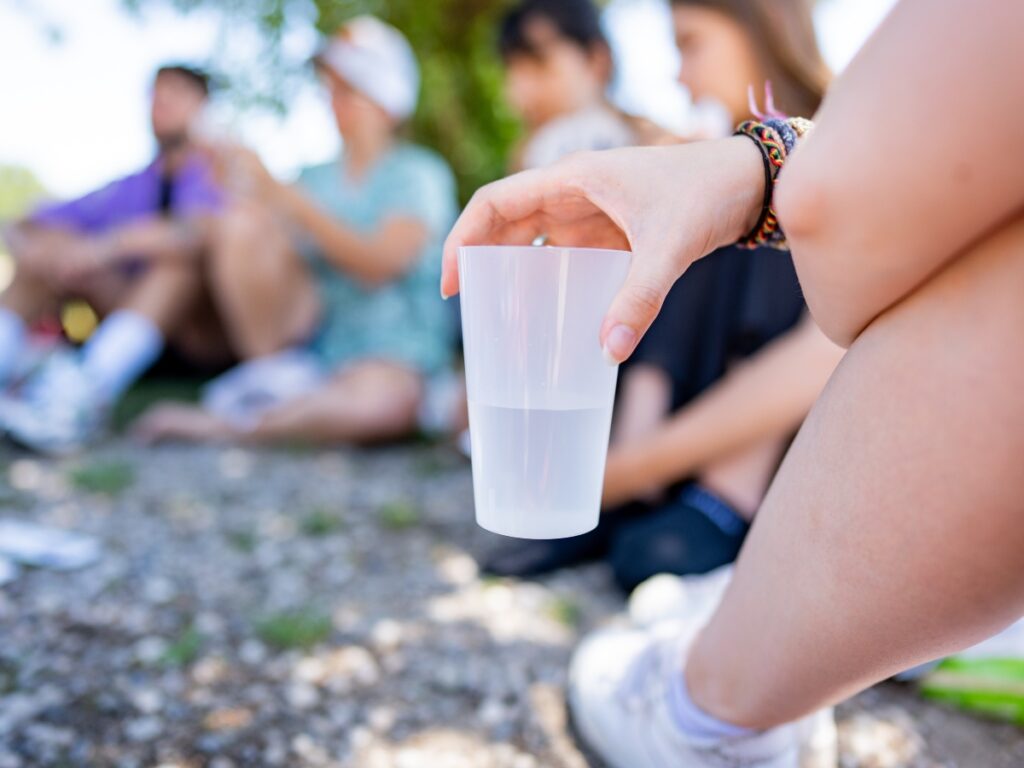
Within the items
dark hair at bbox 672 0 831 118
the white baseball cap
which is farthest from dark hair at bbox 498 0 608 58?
dark hair at bbox 672 0 831 118

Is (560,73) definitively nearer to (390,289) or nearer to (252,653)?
(390,289)

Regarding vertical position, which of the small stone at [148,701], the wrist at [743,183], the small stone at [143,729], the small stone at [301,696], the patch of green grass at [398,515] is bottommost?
the patch of green grass at [398,515]

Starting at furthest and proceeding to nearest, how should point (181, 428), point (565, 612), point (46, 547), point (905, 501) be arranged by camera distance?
1. point (181, 428)
2. point (46, 547)
3. point (565, 612)
4. point (905, 501)

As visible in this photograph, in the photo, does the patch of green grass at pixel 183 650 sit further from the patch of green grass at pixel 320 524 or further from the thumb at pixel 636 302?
the thumb at pixel 636 302

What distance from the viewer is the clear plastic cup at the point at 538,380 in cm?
87

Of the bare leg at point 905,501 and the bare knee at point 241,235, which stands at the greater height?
the bare leg at point 905,501

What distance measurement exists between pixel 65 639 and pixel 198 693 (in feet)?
1.25

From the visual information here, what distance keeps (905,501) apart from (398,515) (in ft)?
6.14

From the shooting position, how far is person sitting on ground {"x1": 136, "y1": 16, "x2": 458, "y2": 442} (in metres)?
3.37

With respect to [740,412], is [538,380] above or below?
above

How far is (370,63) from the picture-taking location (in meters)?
3.56

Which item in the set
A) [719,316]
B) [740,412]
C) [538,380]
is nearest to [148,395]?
[719,316]

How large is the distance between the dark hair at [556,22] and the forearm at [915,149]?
2739 mm

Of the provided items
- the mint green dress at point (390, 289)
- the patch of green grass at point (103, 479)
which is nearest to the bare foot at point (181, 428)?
the patch of green grass at point (103, 479)
